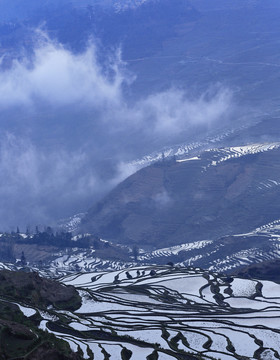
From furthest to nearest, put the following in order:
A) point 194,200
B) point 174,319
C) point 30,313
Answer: point 194,200 → point 174,319 → point 30,313

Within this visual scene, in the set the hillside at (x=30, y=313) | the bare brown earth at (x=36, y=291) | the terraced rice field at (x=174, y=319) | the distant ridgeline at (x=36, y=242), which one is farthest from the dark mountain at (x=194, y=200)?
the hillside at (x=30, y=313)

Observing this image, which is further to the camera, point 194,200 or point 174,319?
point 194,200

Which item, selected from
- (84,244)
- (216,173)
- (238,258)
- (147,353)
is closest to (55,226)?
(216,173)

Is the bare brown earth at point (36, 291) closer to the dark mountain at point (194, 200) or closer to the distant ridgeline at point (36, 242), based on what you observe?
the distant ridgeline at point (36, 242)

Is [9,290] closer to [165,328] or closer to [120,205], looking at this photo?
[165,328]

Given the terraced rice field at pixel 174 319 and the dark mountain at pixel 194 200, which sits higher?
the dark mountain at pixel 194 200

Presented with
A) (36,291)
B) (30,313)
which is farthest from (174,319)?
(36,291)

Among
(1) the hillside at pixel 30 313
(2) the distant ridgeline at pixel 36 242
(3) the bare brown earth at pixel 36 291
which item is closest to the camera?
(1) the hillside at pixel 30 313

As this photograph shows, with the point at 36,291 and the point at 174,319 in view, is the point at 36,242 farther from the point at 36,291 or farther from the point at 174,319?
the point at 174,319
